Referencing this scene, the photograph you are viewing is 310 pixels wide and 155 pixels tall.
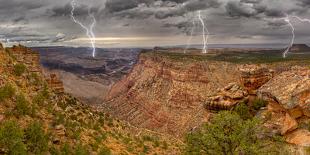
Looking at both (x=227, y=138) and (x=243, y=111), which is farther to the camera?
(x=243, y=111)

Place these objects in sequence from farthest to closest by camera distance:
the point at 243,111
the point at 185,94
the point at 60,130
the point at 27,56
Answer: the point at 185,94 → the point at 27,56 → the point at 243,111 → the point at 60,130

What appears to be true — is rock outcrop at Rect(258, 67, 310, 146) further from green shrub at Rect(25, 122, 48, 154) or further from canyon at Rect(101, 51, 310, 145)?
Result: green shrub at Rect(25, 122, 48, 154)

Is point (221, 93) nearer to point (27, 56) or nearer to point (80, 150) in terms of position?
point (80, 150)

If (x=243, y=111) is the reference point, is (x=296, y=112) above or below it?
above

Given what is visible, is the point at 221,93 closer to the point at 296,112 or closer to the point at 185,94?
the point at 296,112

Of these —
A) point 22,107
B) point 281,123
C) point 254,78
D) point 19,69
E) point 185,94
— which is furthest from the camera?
point 185,94

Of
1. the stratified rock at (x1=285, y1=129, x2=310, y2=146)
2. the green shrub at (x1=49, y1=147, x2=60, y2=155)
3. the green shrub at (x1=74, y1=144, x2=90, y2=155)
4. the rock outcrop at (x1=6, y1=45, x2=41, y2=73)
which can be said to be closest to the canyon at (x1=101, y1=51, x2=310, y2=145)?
the stratified rock at (x1=285, y1=129, x2=310, y2=146)

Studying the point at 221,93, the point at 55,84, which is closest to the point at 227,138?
the point at 221,93

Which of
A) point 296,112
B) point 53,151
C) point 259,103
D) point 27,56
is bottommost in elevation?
point 53,151
